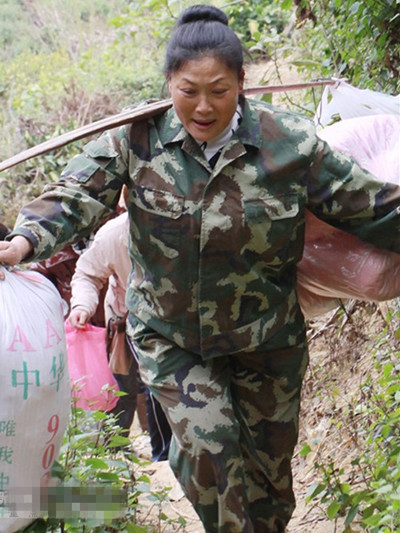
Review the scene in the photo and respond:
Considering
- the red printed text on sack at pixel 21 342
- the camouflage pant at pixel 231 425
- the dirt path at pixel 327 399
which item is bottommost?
the dirt path at pixel 327 399

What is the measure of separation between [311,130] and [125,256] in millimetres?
1913

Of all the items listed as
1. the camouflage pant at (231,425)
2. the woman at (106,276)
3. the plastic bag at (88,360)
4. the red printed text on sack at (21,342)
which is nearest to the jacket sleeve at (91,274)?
the woman at (106,276)

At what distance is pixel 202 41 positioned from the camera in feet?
9.68

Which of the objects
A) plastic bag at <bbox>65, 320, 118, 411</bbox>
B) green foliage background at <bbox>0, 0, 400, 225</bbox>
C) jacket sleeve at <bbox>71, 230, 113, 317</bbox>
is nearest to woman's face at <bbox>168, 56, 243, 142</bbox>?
jacket sleeve at <bbox>71, 230, 113, 317</bbox>

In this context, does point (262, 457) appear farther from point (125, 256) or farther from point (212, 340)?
point (125, 256)

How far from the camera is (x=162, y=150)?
3137 millimetres

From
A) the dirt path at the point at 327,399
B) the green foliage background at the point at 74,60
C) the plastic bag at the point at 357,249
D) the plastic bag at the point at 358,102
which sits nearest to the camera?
the plastic bag at the point at 357,249

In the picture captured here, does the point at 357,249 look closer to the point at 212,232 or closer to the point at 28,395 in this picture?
the point at 212,232

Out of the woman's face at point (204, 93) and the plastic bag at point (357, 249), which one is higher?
the woman's face at point (204, 93)

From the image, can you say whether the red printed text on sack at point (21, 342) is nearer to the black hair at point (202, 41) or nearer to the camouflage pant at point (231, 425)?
the camouflage pant at point (231, 425)

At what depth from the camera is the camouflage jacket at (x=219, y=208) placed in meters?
3.07

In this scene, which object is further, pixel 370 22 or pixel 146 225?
pixel 370 22

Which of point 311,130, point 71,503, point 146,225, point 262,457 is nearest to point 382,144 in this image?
point 311,130

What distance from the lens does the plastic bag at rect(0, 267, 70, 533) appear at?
2887 millimetres
